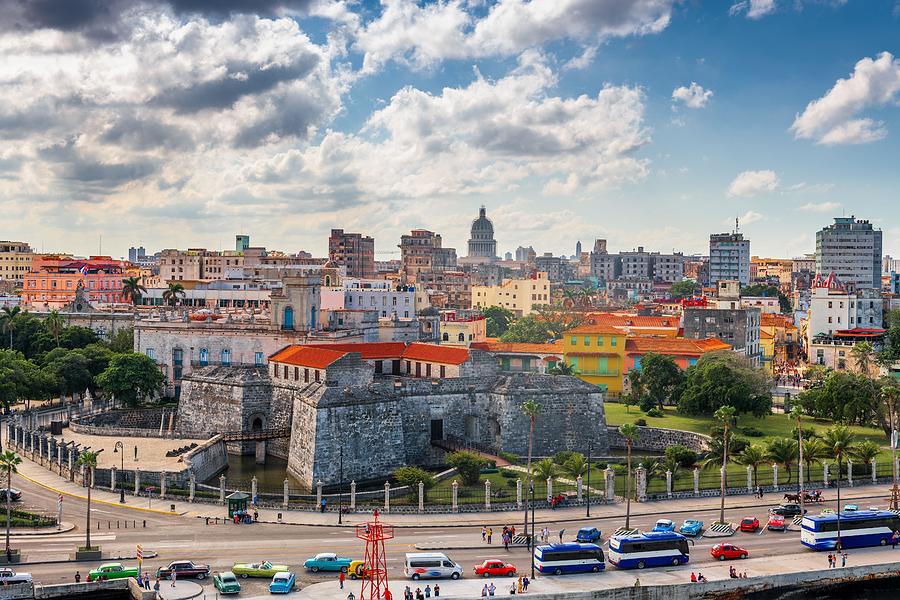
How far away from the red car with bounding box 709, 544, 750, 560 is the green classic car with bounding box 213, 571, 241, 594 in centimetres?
2425

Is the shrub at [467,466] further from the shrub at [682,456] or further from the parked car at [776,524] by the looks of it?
the parked car at [776,524]

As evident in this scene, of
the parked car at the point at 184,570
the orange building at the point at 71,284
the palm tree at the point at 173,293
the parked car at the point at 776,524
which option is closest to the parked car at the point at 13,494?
the parked car at the point at 184,570

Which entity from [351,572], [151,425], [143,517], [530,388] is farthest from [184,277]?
[351,572]

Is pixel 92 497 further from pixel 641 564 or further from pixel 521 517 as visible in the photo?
pixel 641 564

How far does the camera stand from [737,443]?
70688mm

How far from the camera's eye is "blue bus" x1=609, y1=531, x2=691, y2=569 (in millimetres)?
49125

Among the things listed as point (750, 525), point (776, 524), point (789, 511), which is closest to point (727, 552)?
point (750, 525)

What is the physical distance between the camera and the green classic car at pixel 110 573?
4591cm

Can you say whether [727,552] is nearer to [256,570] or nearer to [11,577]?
[256,570]

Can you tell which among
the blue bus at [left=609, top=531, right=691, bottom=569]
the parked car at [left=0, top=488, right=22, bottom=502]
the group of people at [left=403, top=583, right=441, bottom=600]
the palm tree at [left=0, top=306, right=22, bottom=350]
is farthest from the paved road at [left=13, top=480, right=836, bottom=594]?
the palm tree at [left=0, top=306, right=22, bottom=350]

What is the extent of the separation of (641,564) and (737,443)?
80.5 ft

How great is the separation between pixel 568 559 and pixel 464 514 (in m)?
12.5

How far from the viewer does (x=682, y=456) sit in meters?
72.2

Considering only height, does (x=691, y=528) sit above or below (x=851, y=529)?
below
